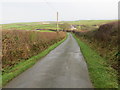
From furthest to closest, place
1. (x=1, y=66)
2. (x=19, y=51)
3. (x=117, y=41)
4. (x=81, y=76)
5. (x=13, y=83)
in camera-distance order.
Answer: (x=117, y=41) < (x=19, y=51) < (x=1, y=66) < (x=81, y=76) < (x=13, y=83)

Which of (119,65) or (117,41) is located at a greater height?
(117,41)

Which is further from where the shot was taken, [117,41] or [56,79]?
[117,41]

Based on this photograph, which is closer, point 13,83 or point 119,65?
point 13,83

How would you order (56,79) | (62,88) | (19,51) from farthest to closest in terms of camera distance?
(19,51) → (56,79) → (62,88)

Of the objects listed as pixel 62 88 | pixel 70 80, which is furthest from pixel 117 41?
pixel 62 88

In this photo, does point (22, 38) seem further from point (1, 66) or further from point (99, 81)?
point (99, 81)

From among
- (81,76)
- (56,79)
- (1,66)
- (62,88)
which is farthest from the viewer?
(1,66)

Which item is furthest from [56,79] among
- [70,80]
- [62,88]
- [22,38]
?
[22,38]

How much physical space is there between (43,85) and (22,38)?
10005mm

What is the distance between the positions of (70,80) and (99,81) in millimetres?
1409

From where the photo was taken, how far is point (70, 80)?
6.79m

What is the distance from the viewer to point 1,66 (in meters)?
9.77

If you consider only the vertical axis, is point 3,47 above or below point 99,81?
above

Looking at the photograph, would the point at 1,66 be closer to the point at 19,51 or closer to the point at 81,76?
the point at 19,51
